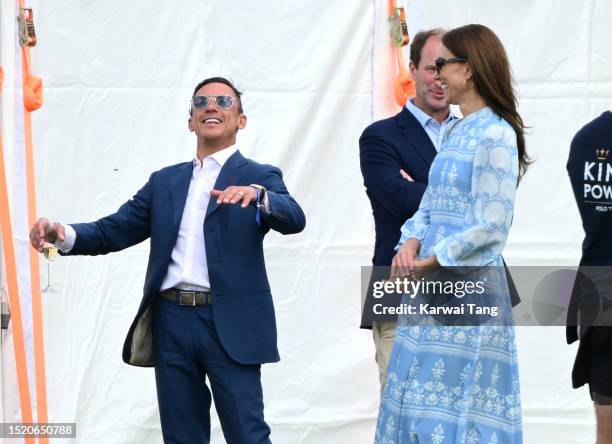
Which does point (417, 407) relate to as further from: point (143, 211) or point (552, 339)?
point (552, 339)

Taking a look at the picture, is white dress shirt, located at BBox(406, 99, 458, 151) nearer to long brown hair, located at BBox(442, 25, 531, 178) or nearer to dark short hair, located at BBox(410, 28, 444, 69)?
dark short hair, located at BBox(410, 28, 444, 69)

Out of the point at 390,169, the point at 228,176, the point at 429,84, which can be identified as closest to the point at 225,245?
the point at 228,176

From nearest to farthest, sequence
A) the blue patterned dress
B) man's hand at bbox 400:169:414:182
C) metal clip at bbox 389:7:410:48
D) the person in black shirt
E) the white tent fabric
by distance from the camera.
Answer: the blue patterned dress
the person in black shirt
man's hand at bbox 400:169:414:182
the white tent fabric
metal clip at bbox 389:7:410:48

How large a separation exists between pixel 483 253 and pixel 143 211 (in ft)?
4.41

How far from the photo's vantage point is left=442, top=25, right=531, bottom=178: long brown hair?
3.28 meters

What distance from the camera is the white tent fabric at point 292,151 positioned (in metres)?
4.55

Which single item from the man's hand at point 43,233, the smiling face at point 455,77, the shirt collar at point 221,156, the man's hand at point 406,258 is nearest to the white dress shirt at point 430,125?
the shirt collar at point 221,156

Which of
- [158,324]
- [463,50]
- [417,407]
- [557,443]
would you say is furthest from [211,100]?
[557,443]

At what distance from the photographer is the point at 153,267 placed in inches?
153

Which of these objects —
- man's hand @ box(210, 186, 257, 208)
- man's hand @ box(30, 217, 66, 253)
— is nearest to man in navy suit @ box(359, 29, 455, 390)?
man's hand @ box(210, 186, 257, 208)

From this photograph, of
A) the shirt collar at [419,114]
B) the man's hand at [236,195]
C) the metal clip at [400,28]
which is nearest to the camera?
the man's hand at [236,195]

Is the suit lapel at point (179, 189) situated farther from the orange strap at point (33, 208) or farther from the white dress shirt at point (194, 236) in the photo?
the orange strap at point (33, 208)

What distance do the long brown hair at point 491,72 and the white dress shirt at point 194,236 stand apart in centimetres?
100

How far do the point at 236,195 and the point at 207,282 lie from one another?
0.42m
